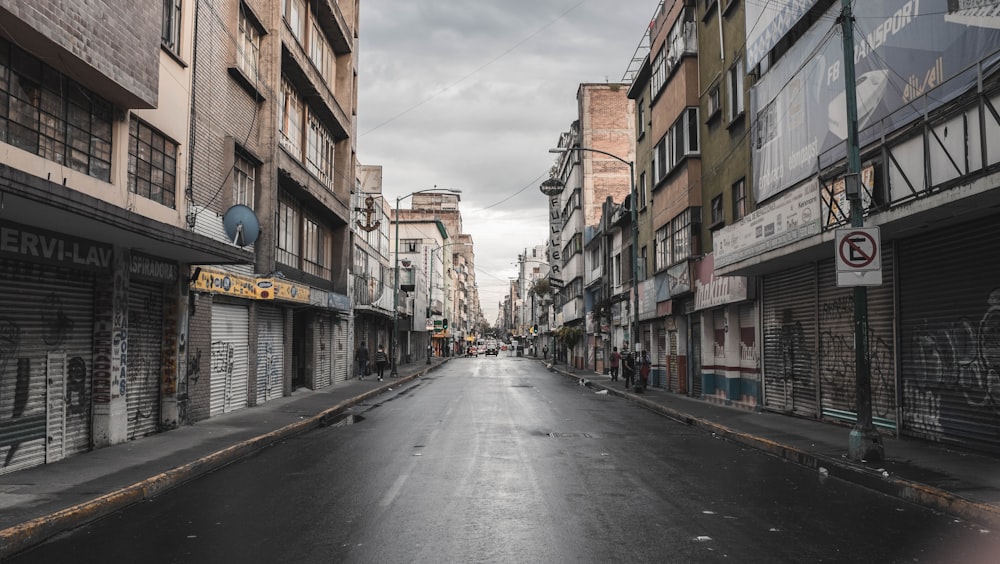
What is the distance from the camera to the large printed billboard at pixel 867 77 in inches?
427

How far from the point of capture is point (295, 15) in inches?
1022

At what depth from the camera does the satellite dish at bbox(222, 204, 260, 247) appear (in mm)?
17906

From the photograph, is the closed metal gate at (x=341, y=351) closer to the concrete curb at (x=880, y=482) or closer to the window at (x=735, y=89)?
the window at (x=735, y=89)

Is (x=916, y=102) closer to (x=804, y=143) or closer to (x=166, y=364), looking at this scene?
(x=804, y=143)

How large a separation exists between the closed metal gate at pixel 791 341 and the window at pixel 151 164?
14.3 meters

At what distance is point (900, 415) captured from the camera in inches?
521

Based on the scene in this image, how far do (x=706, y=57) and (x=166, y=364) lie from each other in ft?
62.0

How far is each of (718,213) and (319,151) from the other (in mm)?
15927

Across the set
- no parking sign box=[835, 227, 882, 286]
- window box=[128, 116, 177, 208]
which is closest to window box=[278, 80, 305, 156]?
window box=[128, 116, 177, 208]

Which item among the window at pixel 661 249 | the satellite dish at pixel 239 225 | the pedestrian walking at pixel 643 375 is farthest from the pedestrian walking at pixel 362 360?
the satellite dish at pixel 239 225

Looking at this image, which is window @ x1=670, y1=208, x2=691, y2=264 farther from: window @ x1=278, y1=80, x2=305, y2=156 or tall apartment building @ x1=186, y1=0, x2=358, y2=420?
window @ x1=278, y1=80, x2=305, y2=156

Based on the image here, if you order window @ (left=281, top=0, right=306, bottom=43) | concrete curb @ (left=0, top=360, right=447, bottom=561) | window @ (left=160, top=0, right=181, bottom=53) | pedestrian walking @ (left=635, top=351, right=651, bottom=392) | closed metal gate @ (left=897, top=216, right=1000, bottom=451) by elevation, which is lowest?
concrete curb @ (left=0, top=360, right=447, bottom=561)

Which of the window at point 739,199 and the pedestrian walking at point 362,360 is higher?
the window at point 739,199

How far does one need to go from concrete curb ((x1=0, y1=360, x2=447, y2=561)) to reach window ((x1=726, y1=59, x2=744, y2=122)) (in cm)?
1535
